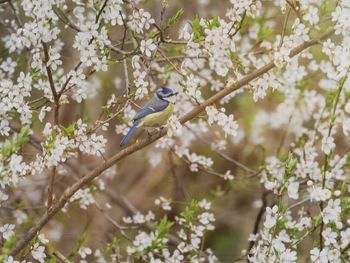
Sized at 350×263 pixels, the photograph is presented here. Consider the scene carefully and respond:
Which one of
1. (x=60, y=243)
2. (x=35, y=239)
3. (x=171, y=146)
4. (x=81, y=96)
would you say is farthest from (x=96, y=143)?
(x=60, y=243)

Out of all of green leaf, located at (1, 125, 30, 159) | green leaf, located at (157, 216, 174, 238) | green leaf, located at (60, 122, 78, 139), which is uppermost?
green leaf, located at (60, 122, 78, 139)

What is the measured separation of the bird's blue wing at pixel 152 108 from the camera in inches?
133

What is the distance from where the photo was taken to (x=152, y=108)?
134 inches

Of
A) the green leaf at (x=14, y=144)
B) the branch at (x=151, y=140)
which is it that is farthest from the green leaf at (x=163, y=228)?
the green leaf at (x=14, y=144)

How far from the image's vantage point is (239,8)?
305 cm

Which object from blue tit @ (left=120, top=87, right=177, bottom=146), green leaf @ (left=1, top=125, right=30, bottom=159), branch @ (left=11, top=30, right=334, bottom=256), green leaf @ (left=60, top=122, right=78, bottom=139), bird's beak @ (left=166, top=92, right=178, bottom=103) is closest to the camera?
green leaf @ (left=1, top=125, right=30, bottom=159)

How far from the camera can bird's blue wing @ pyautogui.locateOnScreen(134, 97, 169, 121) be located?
3.37 m

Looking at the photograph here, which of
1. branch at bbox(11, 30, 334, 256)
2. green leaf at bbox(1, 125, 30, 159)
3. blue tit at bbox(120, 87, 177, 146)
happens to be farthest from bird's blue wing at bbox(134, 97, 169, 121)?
green leaf at bbox(1, 125, 30, 159)

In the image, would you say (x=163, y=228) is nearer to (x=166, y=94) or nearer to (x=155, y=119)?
(x=155, y=119)

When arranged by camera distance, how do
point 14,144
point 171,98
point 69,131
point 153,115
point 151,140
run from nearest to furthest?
point 14,144
point 69,131
point 151,140
point 153,115
point 171,98

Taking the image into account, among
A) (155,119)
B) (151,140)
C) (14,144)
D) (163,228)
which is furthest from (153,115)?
(14,144)

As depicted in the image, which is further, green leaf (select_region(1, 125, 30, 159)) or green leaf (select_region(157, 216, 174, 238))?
green leaf (select_region(157, 216, 174, 238))

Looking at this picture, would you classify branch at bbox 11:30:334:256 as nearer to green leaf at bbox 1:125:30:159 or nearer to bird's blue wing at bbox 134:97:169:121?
bird's blue wing at bbox 134:97:169:121

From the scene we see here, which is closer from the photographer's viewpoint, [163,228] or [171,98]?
[163,228]
